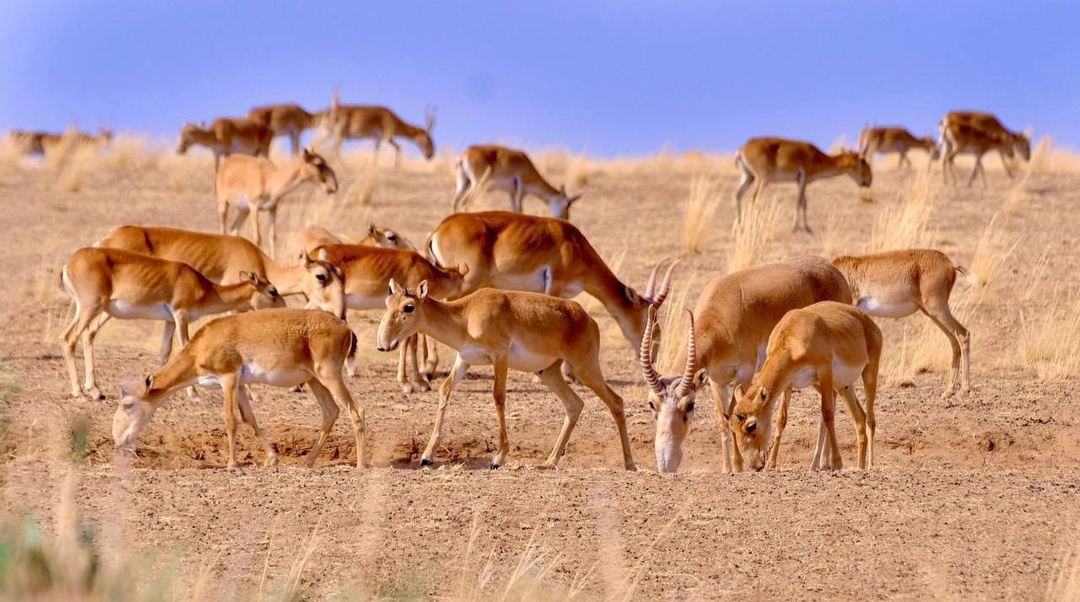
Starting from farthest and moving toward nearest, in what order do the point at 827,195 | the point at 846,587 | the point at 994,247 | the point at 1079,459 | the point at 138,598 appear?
1. the point at 827,195
2. the point at 994,247
3. the point at 1079,459
4. the point at 846,587
5. the point at 138,598

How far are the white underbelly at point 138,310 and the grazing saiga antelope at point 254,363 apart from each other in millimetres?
2384

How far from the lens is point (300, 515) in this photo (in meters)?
8.84

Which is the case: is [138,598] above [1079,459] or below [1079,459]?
above

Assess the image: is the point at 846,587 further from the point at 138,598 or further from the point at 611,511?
the point at 138,598

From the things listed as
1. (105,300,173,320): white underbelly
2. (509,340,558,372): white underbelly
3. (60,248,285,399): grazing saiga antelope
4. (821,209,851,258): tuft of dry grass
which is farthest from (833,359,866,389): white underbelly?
(821,209,851,258): tuft of dry grass

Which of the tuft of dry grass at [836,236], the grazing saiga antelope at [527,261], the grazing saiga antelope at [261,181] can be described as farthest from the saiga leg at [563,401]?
the grazing saiga antelope at [261,181]

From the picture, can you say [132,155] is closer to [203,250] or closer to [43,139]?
[43,139]

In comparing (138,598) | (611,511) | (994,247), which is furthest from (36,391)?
(994,247)

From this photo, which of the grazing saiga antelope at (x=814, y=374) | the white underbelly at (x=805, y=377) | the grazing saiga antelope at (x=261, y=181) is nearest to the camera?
the grazing saiga antelope at (x=814, y=374)

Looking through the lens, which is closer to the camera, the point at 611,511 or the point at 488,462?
the point at 611,511

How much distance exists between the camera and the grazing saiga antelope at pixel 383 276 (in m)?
14.6

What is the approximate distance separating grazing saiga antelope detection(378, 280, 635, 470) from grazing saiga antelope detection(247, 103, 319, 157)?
27842 mm

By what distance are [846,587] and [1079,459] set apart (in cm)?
506

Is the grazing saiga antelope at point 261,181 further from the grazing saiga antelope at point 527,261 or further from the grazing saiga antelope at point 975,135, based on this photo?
the grazing saiga antelope at point 975,135
